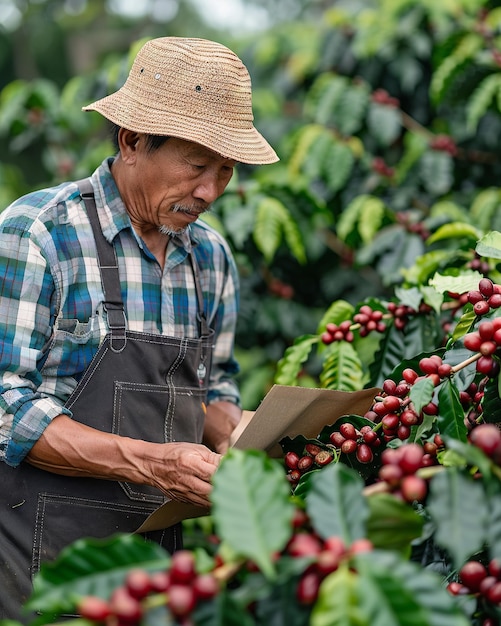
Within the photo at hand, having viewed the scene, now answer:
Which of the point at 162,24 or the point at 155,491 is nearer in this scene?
the point at 155,491

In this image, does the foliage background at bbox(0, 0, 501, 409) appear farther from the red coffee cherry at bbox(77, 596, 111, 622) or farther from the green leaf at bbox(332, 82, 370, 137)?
the red coffee cherry at bbox(77, 596, 111, 622)

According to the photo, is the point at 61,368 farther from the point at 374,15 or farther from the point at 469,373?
the point at 374,15

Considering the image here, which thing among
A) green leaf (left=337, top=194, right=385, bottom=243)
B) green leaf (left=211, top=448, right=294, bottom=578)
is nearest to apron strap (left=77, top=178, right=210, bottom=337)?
green leaf (left=211, top=448, right=294, bottom=578)

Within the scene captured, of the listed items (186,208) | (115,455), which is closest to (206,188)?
(186,208)

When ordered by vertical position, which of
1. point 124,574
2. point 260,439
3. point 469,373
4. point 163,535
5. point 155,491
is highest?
point 124,574

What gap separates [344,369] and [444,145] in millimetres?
2397

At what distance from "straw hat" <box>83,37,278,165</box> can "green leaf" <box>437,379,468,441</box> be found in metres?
0.80

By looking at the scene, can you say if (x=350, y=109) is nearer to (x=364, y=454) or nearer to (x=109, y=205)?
(x=109, y=205)

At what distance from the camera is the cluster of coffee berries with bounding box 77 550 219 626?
3.05 feet

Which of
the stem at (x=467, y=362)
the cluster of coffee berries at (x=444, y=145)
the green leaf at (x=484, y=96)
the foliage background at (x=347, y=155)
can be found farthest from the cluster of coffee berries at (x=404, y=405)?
the cluster of coffee berries at (x=444, y=145)

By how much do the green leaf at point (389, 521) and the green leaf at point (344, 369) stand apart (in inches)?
42.6

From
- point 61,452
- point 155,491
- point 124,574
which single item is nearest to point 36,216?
point 61,452

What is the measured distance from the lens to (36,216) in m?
1.97

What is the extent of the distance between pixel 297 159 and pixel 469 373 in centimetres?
274
